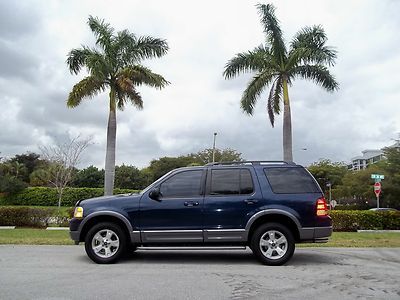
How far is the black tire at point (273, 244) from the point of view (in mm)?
8766

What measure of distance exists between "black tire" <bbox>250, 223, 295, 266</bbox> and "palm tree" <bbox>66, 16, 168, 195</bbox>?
13.9 meters

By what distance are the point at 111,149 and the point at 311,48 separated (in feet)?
35.1

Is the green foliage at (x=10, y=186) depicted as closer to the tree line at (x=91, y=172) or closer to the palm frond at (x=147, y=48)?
the tree line at (x=91, y=172)

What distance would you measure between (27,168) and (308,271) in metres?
80.0

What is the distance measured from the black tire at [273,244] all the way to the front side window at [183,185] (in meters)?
1.45

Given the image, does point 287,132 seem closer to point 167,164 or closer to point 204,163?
point 204,163

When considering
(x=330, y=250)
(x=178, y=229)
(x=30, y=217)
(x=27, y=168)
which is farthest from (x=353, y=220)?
(x=27, y=168)

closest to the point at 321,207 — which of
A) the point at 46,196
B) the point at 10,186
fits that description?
the point at 46,196

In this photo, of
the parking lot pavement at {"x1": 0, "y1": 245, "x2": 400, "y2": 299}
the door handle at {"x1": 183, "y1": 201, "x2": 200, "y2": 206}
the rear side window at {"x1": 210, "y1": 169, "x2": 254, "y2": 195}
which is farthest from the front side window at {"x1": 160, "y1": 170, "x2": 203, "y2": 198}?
the parking lot pavement at {"x1": 0, "y1": 245, "x2": 400, "y2": 299}

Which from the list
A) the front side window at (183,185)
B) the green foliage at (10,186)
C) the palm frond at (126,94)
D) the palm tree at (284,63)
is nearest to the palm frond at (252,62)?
the palm tree at (284,63)

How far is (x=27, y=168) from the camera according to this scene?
81.3m

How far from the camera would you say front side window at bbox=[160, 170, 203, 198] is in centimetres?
909

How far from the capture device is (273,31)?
22.6 metres

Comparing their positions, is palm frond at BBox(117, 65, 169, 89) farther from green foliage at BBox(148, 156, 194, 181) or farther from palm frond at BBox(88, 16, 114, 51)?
green foliage at BBox(148, 156, 194, 181)
